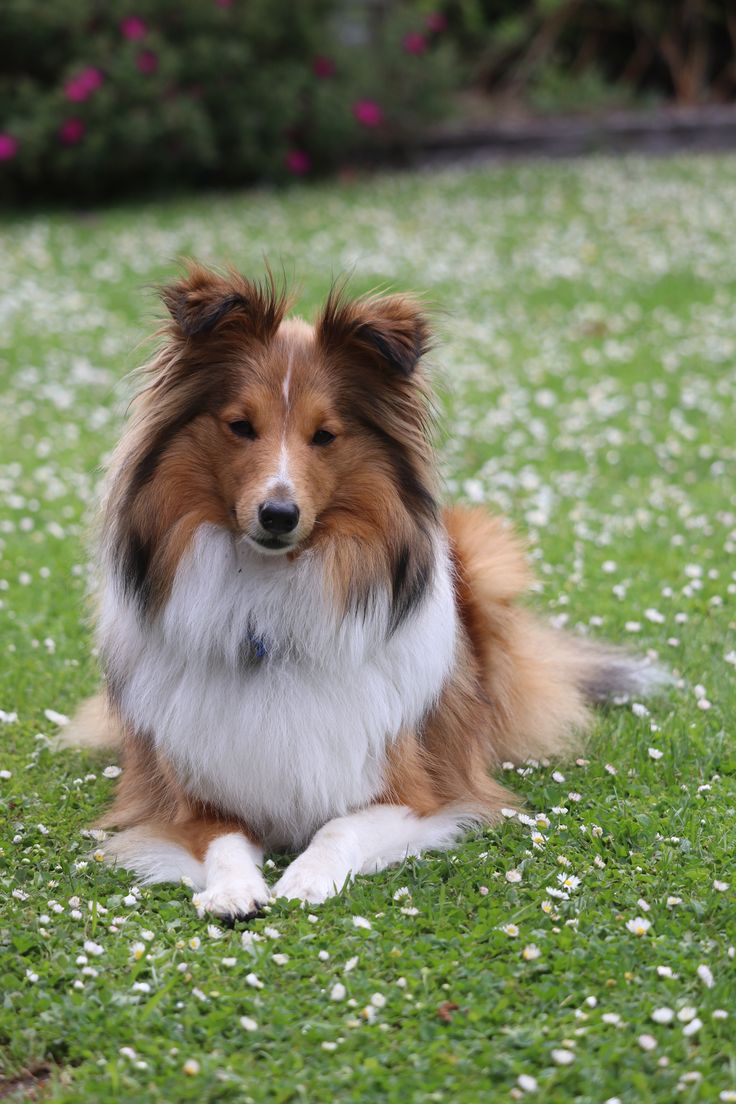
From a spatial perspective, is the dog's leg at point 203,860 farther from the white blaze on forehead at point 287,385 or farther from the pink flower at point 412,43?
the pink flower at point 412,43

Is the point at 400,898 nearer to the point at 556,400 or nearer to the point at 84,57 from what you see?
the point at 556,400

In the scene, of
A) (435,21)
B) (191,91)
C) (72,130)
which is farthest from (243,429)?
(435,21)

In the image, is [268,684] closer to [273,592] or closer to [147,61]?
[273,592]

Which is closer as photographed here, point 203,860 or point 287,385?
point 287,385

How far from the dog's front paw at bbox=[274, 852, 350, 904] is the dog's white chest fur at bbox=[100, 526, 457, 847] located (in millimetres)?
214

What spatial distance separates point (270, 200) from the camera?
16219 mm

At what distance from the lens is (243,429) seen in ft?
13.0

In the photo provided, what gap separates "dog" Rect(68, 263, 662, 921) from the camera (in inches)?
156

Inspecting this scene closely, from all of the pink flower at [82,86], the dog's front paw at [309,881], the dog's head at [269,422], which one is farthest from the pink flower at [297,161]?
the dog's front paw at [309,881]

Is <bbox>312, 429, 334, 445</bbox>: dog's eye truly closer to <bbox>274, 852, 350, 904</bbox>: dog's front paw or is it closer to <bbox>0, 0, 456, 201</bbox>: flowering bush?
<bbox>274, 852, 350, 904</bbox>: dog's front paw

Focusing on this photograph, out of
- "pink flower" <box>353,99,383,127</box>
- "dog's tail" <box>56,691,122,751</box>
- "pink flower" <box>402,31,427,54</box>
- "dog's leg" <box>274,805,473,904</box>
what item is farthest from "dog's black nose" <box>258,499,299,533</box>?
"pink flower" <box>402,31,427,54</box>

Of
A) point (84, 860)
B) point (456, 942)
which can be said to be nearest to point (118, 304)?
point (84, 860)

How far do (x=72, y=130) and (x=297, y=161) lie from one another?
2948mm

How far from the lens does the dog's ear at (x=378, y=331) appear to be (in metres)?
3.97
